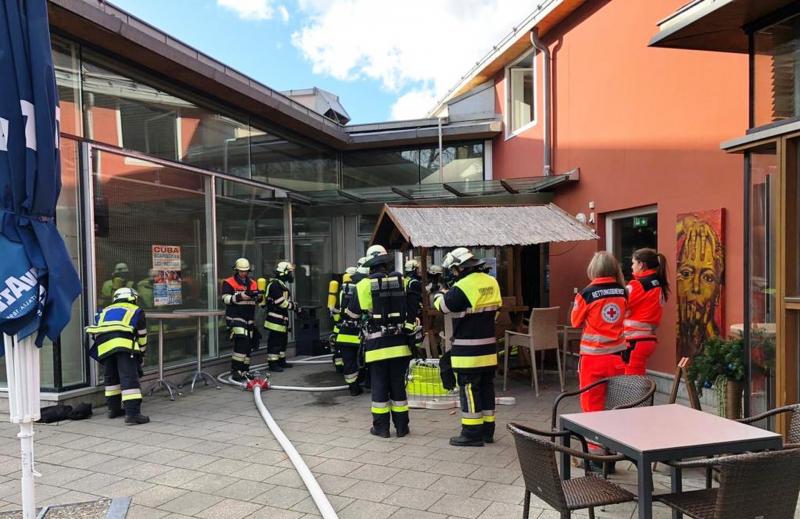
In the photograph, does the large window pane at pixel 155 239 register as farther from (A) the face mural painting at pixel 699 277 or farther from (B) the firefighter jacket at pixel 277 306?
(A) the face mural painting at pixel 699 277

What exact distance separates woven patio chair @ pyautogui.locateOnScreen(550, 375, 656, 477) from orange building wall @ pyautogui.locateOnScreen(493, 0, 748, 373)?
2815 mm

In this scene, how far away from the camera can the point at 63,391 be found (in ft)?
22.6

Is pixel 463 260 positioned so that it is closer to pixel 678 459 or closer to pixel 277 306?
pixel 678 459

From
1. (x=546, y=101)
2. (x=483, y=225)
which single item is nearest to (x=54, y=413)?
(x=483, y=225)

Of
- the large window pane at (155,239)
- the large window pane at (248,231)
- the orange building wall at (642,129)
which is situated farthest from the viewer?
the large window pane at (248,231)

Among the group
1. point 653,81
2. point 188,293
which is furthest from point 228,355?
point 653,81

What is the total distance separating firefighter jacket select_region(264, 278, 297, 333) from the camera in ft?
30.8

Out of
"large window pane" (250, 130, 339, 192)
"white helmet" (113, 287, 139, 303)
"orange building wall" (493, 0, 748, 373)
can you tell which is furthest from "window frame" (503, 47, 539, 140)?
"white helmet" (113, 287, 139, 303)

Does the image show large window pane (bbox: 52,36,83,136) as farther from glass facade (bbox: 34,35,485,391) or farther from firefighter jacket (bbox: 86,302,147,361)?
firefighter jacket (bbox: 86,302,147,361)

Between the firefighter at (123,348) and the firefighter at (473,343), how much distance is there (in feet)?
11.8

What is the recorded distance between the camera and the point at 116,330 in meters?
6.45

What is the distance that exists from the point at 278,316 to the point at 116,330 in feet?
10.8

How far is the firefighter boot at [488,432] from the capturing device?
17.8 ft

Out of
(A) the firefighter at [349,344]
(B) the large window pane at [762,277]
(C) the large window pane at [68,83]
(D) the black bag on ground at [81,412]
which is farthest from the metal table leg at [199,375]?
(B) the large window pane at [762,277]
